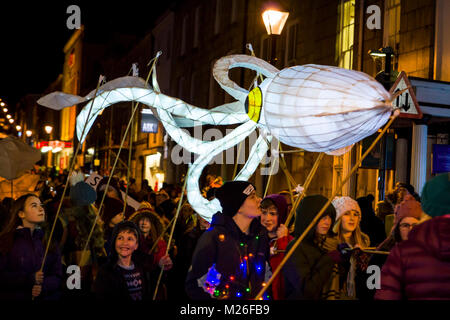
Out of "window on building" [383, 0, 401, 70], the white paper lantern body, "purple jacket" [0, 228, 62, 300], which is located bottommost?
"purple jacket" [0, 228, 62, 300]

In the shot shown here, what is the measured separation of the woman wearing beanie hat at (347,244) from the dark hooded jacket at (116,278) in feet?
5.15

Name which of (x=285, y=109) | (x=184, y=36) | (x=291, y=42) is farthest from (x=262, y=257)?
(x=184, y=36)

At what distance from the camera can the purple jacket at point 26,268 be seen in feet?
16.0

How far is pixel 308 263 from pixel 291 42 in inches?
559

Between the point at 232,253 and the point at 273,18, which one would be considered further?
the point at 273,18

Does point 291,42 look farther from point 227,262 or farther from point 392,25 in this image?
point 227,262

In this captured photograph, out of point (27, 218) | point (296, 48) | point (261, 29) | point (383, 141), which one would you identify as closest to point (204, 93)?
point (261, 29)

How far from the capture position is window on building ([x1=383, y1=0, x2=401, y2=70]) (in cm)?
1238

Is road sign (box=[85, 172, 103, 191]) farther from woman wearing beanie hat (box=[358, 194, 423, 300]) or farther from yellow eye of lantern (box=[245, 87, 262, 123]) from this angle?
woman wearing beanie hat (box=[358, 194, 423, 300])

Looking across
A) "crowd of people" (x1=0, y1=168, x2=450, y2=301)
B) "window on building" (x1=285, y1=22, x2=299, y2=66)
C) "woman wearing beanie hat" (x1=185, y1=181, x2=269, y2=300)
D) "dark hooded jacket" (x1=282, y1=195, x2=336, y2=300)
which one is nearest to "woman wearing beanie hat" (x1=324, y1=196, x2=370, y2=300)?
"crowd of people" (x1=0, y1=168, x2=450, y2=301)

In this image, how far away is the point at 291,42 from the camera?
17.4 metres

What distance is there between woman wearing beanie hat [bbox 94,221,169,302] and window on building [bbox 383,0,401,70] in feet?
30.1

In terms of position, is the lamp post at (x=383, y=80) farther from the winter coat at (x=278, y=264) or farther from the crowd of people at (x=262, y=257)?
the winter coat at (x=278, y=264)
